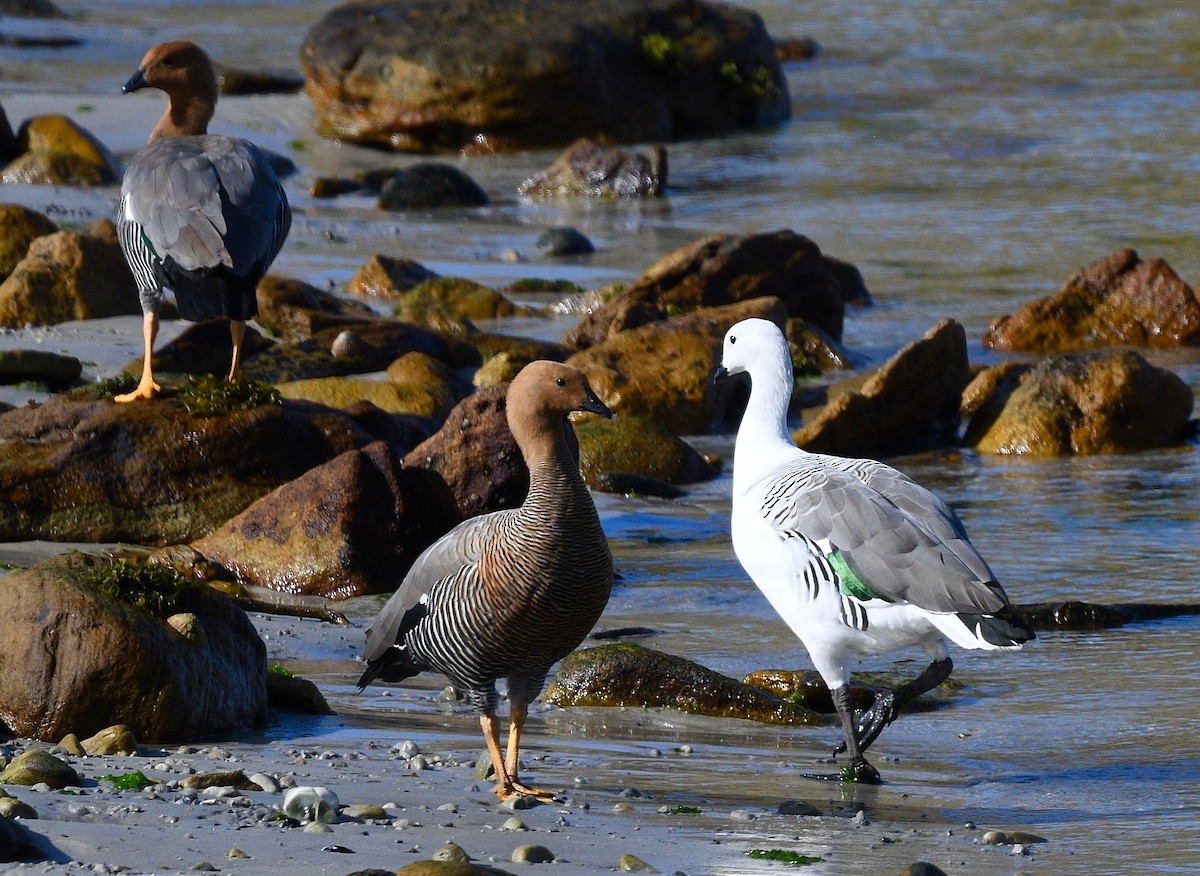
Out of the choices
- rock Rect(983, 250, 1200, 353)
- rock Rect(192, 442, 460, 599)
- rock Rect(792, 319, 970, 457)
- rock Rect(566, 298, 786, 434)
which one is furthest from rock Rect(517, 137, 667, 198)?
rock Rect(192, 442, 460, 599)

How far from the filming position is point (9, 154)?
66.4 feet

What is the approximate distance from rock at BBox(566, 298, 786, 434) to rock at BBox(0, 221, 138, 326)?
3409 mm

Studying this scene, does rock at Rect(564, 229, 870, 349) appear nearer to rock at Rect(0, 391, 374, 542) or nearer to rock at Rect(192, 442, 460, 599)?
rock at Rect(0, 391, 374, 542)

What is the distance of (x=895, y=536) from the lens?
643 cm

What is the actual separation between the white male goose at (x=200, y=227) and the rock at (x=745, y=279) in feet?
16.6

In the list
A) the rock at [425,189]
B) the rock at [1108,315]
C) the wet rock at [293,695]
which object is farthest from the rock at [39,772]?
the rock at [425,189]

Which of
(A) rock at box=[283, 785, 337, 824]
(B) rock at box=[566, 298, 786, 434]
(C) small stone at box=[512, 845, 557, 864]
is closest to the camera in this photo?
(C) small stone at box=[512, 845, 557, 864]

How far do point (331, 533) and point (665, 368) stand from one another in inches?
178

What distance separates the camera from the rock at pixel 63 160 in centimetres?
1884

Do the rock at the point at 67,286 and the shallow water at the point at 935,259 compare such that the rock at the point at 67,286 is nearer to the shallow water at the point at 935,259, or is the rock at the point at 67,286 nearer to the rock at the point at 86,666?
the shallow water at the point at 935,259

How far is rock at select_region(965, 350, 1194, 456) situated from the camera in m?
12.3

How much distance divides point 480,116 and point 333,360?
41.6ft

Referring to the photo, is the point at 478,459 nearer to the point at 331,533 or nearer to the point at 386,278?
the point at 331,533

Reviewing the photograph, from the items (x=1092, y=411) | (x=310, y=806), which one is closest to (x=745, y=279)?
(x=1092, y=411)
